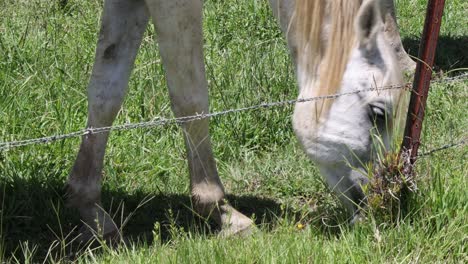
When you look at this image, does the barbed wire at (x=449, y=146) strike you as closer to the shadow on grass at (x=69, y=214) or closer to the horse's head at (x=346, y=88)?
the horse's head at (x=346, y=88)

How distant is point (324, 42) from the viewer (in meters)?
3.93

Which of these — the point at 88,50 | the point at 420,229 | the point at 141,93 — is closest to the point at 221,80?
the point at 141,93

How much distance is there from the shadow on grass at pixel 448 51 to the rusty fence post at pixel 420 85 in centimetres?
305

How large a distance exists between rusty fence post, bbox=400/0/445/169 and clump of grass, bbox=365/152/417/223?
0.11ft

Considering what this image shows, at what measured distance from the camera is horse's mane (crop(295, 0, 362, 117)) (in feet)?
12.6

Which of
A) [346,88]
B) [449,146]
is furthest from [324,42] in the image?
[449,146]

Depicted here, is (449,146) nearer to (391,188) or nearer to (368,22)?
(391,188)

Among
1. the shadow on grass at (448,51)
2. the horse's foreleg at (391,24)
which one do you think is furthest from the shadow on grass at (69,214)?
the shadow on grass at (448,51)

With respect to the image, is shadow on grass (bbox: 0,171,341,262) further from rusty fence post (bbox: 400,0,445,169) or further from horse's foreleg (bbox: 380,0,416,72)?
horse's foreleg (bbox: 380,0,416,72)

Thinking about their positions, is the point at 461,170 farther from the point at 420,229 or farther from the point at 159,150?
the point at 159,150

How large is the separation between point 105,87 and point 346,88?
1224 millimetres

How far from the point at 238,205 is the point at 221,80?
4.00 ft

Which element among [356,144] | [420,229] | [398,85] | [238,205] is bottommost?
[238,205]

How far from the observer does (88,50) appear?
6.23 m
